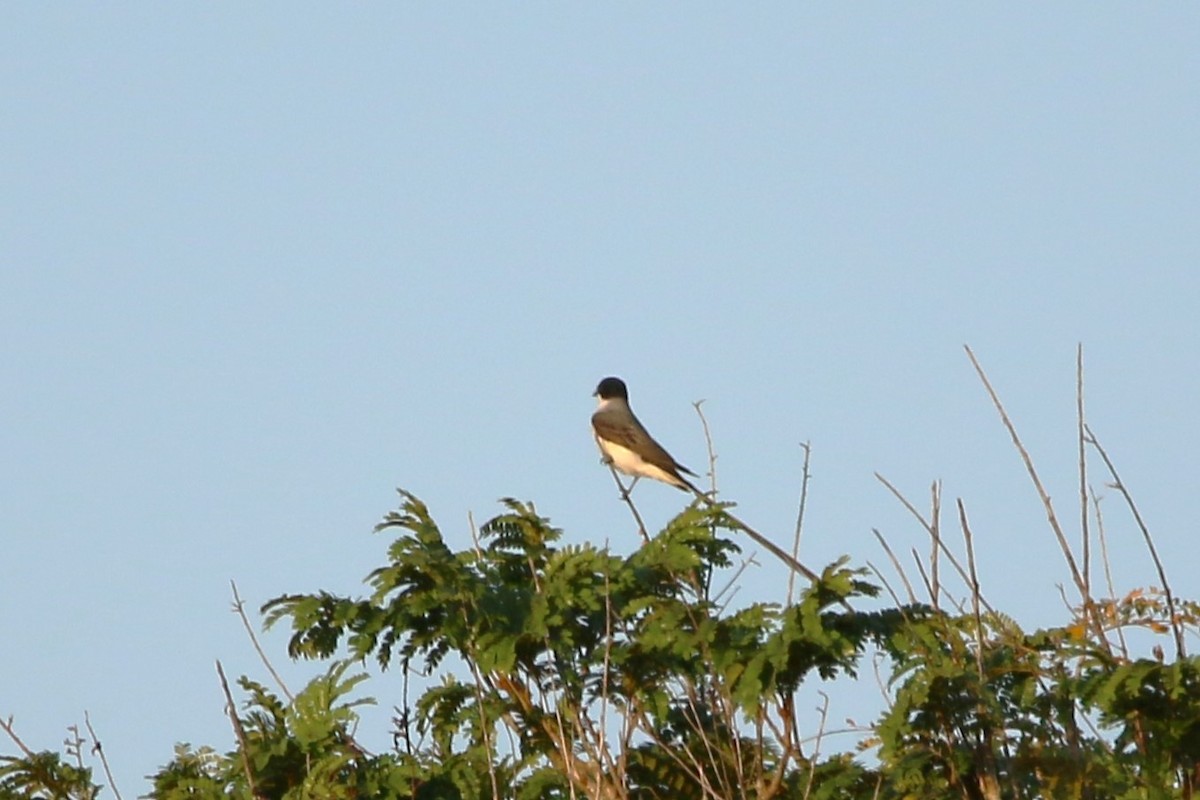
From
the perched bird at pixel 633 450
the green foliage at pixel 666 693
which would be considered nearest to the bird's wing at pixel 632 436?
the perched bird at pixel 633 450

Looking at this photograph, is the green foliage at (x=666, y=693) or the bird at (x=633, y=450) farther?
the bird at (x=633, y=450)

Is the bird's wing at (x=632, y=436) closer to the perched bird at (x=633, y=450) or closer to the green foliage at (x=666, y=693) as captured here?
the perched bird at (x=633, y=450)

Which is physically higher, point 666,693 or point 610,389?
point 610,389

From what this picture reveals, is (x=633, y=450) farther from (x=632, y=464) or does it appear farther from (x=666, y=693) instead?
(x=666, y=693)

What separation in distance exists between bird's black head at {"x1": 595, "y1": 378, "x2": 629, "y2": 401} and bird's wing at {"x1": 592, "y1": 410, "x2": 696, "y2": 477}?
0.77 m

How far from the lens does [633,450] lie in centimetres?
1778

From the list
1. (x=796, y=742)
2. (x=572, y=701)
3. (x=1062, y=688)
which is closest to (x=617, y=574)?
(x=572, y=701)

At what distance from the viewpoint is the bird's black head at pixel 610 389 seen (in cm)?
1939

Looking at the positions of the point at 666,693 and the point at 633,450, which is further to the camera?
the point at 633,450

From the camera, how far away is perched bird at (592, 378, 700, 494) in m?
17.7

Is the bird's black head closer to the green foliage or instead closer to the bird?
the bird

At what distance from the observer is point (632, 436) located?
1795 centimetres

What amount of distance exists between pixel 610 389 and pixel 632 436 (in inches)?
59.8

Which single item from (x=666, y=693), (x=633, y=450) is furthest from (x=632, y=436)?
(x=666, y=693)
